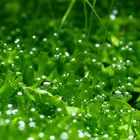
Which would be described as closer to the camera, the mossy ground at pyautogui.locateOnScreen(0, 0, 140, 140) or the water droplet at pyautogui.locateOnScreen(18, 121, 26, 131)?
the water droplet at pyautogui.locateOnScreen(18, 121, 26, 131)

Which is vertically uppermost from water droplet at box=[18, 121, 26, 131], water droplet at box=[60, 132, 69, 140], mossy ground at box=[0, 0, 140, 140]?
water droplet at box=[60, 132, 69, 140]

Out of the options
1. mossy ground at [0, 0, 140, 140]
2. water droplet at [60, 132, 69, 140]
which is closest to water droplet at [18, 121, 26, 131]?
mossy ground at [0, 0, 140, 140]

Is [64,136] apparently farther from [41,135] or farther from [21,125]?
[21,125]

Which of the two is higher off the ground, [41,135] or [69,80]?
[41,135]

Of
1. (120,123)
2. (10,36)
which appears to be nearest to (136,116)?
(120,123)

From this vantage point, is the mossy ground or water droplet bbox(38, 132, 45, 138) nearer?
water droplet bbox(38, 132, 45, 138)

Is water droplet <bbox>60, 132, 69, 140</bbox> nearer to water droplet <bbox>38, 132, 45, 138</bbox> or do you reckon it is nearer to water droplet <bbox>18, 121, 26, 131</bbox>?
water droplet <bbox>38, 132, 45, 138</bbox>

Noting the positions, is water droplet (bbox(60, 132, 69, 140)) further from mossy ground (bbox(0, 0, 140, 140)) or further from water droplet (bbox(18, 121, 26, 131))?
water droplet (bbox(18, 121, 26, 131))

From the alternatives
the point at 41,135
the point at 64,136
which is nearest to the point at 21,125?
the point at 41,135

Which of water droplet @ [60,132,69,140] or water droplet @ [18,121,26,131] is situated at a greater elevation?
water droplet @ [60,132,69,140]
